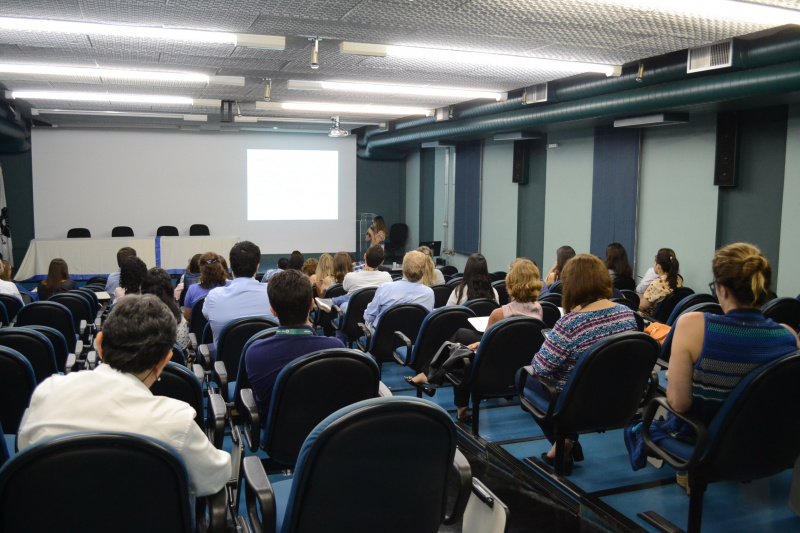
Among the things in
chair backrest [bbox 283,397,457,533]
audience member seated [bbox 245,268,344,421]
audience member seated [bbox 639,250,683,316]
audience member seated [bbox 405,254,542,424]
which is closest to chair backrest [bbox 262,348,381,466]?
audience member seated [bbox 245,268,344,421]

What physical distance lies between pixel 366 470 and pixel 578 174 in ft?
29.5

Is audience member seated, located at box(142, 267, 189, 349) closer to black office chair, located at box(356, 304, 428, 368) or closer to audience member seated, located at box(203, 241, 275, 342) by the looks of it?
audience member seated, located at box(203, 241, 275, 342)

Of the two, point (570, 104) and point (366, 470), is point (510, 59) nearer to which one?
point (570, 104)

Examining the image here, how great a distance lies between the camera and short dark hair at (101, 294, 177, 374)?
6.20 feet

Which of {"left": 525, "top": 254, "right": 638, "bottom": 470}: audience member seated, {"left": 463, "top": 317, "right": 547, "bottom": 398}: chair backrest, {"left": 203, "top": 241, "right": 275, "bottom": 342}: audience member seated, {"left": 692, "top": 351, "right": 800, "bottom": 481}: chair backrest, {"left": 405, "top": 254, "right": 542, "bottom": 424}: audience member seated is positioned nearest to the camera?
{"left": 692, "top": 351, "right": 800, "bottom": 481}: chair backrest

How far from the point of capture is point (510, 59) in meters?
6.04

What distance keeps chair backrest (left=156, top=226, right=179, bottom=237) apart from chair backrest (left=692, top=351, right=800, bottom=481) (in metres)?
12.6

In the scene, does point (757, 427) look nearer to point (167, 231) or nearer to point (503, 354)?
point (503, 354)

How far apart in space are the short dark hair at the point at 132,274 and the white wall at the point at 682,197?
6278mm

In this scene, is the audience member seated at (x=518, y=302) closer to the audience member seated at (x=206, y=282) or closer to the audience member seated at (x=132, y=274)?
the audience member seated at (x=206, y=282)

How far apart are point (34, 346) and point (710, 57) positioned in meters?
5.62

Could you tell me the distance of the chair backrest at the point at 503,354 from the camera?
3678 millimetres

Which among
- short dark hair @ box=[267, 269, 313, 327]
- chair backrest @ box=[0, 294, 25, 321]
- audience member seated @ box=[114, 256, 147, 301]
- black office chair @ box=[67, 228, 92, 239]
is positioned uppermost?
short dark hair @ box=[267, 269, 313, 327]

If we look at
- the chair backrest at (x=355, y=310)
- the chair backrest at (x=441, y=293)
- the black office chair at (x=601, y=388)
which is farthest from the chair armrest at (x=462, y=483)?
the chair backrest at (x=441, y=293)
